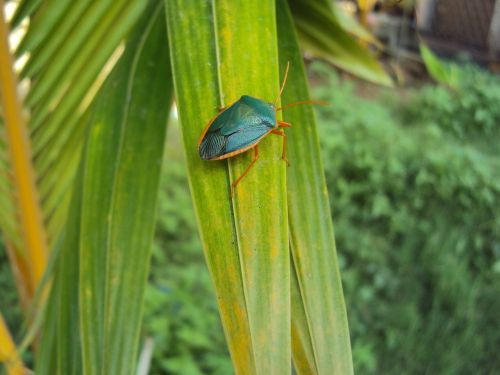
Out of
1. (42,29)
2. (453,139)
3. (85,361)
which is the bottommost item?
(453,139)

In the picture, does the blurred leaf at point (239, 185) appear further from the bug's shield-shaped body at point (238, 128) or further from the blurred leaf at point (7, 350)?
the blurred leaf at point (7, 350)

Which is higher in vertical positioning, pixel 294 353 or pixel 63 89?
pixel 63 89

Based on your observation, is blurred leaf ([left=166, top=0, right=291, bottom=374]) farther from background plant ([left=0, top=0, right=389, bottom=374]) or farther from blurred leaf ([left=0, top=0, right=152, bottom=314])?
blurred leaf ([left=0, top=0, right=152, bottom=314])

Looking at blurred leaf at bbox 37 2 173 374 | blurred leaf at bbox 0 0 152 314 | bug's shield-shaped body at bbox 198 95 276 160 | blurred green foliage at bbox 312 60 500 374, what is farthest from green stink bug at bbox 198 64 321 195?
blurred green foliage at bbox 312 60 500 374

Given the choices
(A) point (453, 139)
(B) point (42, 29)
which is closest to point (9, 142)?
(B) point (42, 29)

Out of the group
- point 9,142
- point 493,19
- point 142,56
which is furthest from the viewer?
point 493,19

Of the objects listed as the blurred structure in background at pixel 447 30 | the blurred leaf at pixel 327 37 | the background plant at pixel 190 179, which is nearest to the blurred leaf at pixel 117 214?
the background plant at pixel 190 179

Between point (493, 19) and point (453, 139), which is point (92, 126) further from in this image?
point (493, 19)
